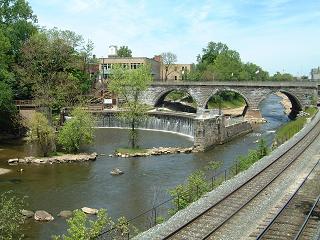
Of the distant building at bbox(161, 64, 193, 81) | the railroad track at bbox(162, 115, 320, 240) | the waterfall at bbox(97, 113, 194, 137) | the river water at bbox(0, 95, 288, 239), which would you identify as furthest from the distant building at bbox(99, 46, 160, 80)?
the railroad track at bbox(162, 115, 320, 240)

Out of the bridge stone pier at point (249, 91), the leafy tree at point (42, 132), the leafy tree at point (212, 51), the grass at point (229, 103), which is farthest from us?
the leafy tree at point (212, 51)

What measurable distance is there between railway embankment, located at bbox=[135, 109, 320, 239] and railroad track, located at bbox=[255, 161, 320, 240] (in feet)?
2.73

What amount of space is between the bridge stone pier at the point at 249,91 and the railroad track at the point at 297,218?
62495mm

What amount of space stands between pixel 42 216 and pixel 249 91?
6949 cm

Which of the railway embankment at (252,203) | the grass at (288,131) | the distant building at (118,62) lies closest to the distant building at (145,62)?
the distant building at (118,62)

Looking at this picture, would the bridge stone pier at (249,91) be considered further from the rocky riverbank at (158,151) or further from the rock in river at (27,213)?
the rock in river at (27,213)

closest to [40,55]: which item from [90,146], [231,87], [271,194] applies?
[90,146]

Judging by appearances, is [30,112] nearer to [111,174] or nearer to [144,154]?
[144,154]

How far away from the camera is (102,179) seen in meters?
43.2

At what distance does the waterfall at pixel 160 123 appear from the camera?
72.9 meters

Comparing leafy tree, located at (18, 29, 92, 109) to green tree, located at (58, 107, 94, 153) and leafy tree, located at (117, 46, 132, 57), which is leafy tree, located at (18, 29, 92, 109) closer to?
green tree, located at (58, 107, 94, 153)

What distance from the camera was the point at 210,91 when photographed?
98062 millimetres

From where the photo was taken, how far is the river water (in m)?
34.4

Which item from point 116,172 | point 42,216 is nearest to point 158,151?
point 116,172
